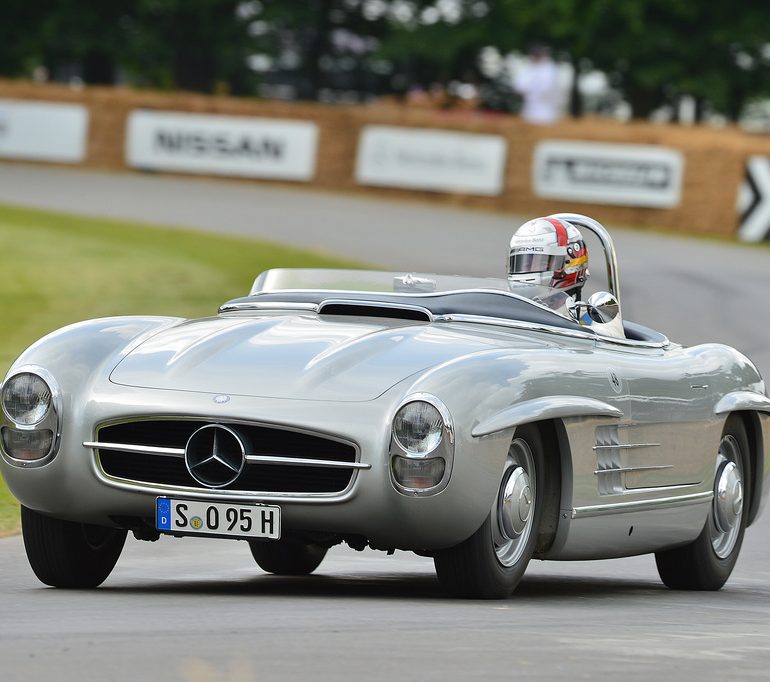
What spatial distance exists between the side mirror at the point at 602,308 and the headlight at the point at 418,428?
6.58ft

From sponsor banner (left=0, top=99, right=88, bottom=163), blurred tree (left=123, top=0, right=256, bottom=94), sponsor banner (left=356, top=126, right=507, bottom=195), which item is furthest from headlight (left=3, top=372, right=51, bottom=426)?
blurred tree (left=123, top=0, right=256, bottom=94)

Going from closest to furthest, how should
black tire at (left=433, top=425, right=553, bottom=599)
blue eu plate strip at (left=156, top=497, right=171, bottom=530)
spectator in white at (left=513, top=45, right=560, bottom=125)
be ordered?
blue eu plate strip at (left=156, top=497, right=171, bottom=530)
black tire at (left=433, top=425, right=553, bottom=599)
spectator in white at (left=513, top=45, right=560, bottom=125)

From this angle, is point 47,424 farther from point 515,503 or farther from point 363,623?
point 515,503

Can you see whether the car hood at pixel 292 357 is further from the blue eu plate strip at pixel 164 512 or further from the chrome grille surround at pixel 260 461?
the blue eu plate strip at pixel 164 512

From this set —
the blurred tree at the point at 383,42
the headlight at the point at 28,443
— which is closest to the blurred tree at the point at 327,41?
the blurred tree at the point at 383,42

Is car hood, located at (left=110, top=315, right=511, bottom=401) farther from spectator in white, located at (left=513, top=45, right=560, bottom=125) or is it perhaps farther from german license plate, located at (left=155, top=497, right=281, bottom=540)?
spectator in white, located at (left=513, top=45, right=560, bottom=125)

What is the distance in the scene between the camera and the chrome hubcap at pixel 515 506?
6.28 meters

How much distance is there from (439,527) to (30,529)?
1.53m

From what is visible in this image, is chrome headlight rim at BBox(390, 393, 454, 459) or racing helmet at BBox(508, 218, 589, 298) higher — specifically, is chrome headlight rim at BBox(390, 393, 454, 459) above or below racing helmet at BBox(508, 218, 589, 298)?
below

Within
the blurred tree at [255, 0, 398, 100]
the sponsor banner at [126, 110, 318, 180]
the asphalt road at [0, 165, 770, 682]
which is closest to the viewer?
the asphalt road at [0, 165, 770, 682]

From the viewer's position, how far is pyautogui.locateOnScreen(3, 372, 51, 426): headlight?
6348mm

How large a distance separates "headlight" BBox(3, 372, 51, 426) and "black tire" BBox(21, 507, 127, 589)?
405mm

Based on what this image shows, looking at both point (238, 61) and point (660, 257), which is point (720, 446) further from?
point (238, 61)

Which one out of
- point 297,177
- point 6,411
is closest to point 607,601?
point 6,411
